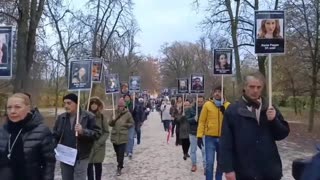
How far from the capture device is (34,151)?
4910mm

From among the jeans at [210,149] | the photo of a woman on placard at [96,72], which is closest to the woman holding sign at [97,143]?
the jeans at [210,149]

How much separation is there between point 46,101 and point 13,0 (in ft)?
166

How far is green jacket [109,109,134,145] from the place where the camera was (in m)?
12.0

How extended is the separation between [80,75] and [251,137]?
17.6ft

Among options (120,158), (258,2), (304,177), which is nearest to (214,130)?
→ (120,158)

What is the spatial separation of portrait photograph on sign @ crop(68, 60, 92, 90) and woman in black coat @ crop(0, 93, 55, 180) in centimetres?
476

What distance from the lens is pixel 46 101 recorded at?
67.5 metres

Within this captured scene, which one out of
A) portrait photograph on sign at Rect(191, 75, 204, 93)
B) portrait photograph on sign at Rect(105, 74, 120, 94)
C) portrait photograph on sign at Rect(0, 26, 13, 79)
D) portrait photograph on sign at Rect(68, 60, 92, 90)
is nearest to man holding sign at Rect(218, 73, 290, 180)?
portrait photograph on sign at Rect(0, 26, 13, 79)

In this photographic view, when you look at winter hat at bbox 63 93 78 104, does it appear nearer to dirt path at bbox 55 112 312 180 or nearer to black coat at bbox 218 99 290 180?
black coat at bbox 218 99 290 180

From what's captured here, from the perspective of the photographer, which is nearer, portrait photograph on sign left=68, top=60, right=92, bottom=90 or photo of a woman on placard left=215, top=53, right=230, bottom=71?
portrait photograph on sign left=68, top=60, right=92, bottom=90

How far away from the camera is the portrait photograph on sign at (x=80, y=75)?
9.80 meters

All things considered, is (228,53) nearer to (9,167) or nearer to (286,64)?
(9,167)

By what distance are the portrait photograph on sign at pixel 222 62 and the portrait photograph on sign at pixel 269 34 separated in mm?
5915

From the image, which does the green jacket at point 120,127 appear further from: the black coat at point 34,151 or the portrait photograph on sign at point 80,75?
the black coat at point 34,151
